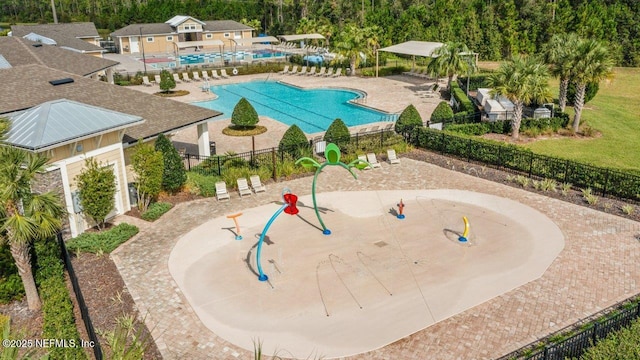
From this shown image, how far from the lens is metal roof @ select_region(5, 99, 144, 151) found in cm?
1791

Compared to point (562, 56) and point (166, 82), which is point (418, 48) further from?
point (166, 82)

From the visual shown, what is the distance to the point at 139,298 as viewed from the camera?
15.6 m

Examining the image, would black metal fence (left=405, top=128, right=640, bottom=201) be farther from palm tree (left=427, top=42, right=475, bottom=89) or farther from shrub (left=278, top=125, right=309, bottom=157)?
palm tree (left=427, top=42, right=475, bottom=89)

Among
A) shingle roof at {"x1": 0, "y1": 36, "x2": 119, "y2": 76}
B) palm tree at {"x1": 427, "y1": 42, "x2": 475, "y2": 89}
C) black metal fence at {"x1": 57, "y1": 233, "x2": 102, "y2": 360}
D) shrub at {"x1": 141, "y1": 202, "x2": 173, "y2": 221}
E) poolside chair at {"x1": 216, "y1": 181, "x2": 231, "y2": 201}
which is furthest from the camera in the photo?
palm tree at {"x1": 427, "y1": 42, "x2": 475, "y2": 89}

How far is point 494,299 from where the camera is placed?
1522 centimetres

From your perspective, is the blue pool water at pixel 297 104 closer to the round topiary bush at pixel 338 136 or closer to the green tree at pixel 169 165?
the round topiary bush at pixel 338 136

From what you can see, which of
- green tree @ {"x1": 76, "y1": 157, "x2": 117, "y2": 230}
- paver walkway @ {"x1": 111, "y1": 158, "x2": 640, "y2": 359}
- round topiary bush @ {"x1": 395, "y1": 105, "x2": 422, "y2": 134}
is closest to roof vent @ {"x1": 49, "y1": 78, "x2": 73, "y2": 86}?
green tree @ {"x1": 76, "y1": 157, "x2": 117, "y2": 230}

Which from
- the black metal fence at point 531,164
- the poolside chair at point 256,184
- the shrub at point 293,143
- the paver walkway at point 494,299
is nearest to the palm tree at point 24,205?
the paver walkway at point 494,299

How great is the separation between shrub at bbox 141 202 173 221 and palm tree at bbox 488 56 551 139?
2024 cm


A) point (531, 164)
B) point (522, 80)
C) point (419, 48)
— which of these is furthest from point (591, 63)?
point (419, 48)

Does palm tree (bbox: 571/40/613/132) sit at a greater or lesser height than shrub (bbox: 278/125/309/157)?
greater

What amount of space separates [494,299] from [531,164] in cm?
1185

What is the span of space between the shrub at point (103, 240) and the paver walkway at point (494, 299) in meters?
0.33

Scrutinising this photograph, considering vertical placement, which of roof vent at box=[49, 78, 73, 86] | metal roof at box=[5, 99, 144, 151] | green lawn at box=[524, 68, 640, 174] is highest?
roof vent at box=[49, 78, 73, 86]
